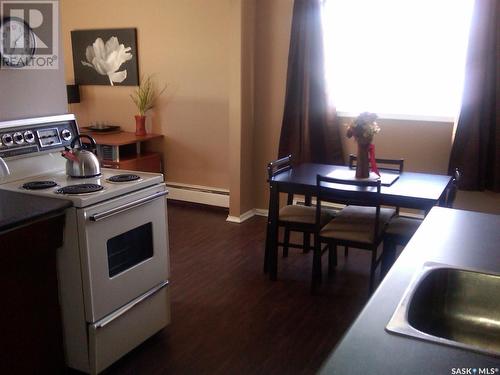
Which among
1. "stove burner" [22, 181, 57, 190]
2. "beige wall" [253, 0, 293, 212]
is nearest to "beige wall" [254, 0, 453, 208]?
"beige wall" [253, 0, 293, 212]

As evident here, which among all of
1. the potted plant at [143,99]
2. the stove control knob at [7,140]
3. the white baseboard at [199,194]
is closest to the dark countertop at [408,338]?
the stove control knob at [7,140]

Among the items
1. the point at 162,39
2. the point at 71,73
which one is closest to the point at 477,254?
the point at 162,39

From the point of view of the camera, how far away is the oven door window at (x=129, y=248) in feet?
7.53

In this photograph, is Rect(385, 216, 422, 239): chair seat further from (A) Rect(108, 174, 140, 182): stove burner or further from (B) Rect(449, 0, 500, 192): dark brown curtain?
(A) Rect(108, 174, 140, 182): stove burner

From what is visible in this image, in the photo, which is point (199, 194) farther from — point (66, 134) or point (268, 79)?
point (66, 134)

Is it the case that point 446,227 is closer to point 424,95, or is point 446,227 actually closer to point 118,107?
point 424,95

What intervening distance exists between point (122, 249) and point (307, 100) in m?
2.70

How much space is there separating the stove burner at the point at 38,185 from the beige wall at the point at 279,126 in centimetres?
285

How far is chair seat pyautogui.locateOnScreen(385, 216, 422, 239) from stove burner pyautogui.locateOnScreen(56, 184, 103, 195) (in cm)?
186

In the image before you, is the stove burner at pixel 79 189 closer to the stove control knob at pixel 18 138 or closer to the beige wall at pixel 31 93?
the stove control knob at pixel 18 138

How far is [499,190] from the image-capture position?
13.1 ft

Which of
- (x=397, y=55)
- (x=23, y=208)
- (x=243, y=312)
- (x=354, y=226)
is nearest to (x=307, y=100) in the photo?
(x=397, y=55)

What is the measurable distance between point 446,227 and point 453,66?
9.13 ft

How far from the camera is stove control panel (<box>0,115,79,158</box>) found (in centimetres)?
239
